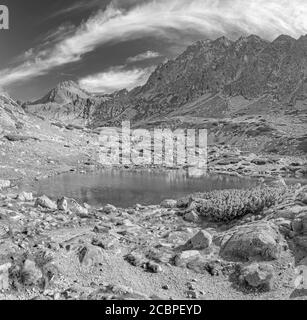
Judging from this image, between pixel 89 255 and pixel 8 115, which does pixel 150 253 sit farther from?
pixel 8 115

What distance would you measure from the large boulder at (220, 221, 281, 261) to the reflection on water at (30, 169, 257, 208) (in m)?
18.7

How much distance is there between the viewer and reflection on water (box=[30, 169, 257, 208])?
→ 40.7m

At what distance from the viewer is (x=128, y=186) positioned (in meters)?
49.3

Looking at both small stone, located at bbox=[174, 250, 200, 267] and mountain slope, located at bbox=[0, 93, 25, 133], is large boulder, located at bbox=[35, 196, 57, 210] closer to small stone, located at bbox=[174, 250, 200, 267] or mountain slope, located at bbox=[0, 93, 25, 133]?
small stone, located at bbox=[174, 250, 200, 267]

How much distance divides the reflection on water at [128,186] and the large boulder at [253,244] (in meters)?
18.7

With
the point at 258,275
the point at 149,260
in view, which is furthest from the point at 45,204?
the point at 258,275

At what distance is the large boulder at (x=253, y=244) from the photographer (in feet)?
56.5

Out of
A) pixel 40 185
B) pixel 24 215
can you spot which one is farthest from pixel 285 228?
pixel 40 185

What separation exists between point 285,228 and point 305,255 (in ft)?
7.40

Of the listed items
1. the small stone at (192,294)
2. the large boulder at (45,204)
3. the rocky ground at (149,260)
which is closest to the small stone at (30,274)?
the rocky ground at (149,260)

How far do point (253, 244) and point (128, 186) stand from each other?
3248 centimetres

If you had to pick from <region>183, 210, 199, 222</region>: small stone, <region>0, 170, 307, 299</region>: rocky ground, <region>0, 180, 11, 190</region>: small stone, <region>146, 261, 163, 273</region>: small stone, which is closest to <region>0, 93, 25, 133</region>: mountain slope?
<region>0, 180, 11, 190</region>: small stone

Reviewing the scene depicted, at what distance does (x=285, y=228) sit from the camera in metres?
19.3

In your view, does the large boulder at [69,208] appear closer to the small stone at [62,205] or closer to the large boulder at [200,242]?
the small stone at [62,205]
